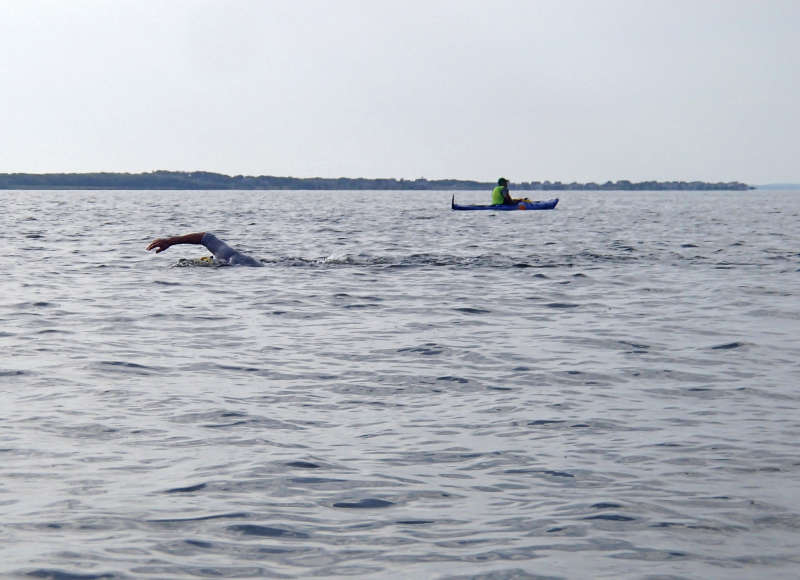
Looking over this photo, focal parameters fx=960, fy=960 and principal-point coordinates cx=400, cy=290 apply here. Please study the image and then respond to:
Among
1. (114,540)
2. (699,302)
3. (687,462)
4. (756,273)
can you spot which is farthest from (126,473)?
(756,273)

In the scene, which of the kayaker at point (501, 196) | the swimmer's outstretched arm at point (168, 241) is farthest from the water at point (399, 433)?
the kayaker at point (501, 196)

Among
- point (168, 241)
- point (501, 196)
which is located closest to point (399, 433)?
point (168, 241)

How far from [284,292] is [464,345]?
631 cm

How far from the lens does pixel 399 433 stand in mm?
7941

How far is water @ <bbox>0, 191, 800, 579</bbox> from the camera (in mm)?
5395

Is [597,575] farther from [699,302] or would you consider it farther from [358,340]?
[699,302]

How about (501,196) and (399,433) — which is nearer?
(399,433)

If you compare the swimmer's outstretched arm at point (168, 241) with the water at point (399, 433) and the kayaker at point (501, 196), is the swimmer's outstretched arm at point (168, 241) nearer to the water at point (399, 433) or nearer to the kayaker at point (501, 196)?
the water at point (399, 433)

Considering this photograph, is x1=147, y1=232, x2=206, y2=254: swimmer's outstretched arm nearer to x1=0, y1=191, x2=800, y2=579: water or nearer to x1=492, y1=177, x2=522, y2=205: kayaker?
x1=0, y1=191, x2=800, y2=579: water

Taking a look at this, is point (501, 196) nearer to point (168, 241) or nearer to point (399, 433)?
point (168, 241)

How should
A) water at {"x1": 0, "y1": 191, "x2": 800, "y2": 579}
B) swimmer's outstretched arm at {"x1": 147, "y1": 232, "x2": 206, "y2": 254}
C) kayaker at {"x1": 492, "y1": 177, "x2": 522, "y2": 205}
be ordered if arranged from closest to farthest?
water at {"x1": 0, "y1": 191, "x2": 800, "y2": 579}
swimmer's outstretched arm at {"x1": 147, "y1": 232, "x2": 206, "y2": 254}
kayaker at {"x1": 492, "y1": 177, "x2": 522, "y2": 205}

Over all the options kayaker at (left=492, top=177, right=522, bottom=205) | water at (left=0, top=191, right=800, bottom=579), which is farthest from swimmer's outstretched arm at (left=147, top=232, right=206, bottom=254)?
kayaker at (left=492, top=177, right=522, bottom=205)

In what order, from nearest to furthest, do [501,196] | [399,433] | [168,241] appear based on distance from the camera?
[399,433], [168,241], [501,196]

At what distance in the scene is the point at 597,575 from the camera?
5.04m
